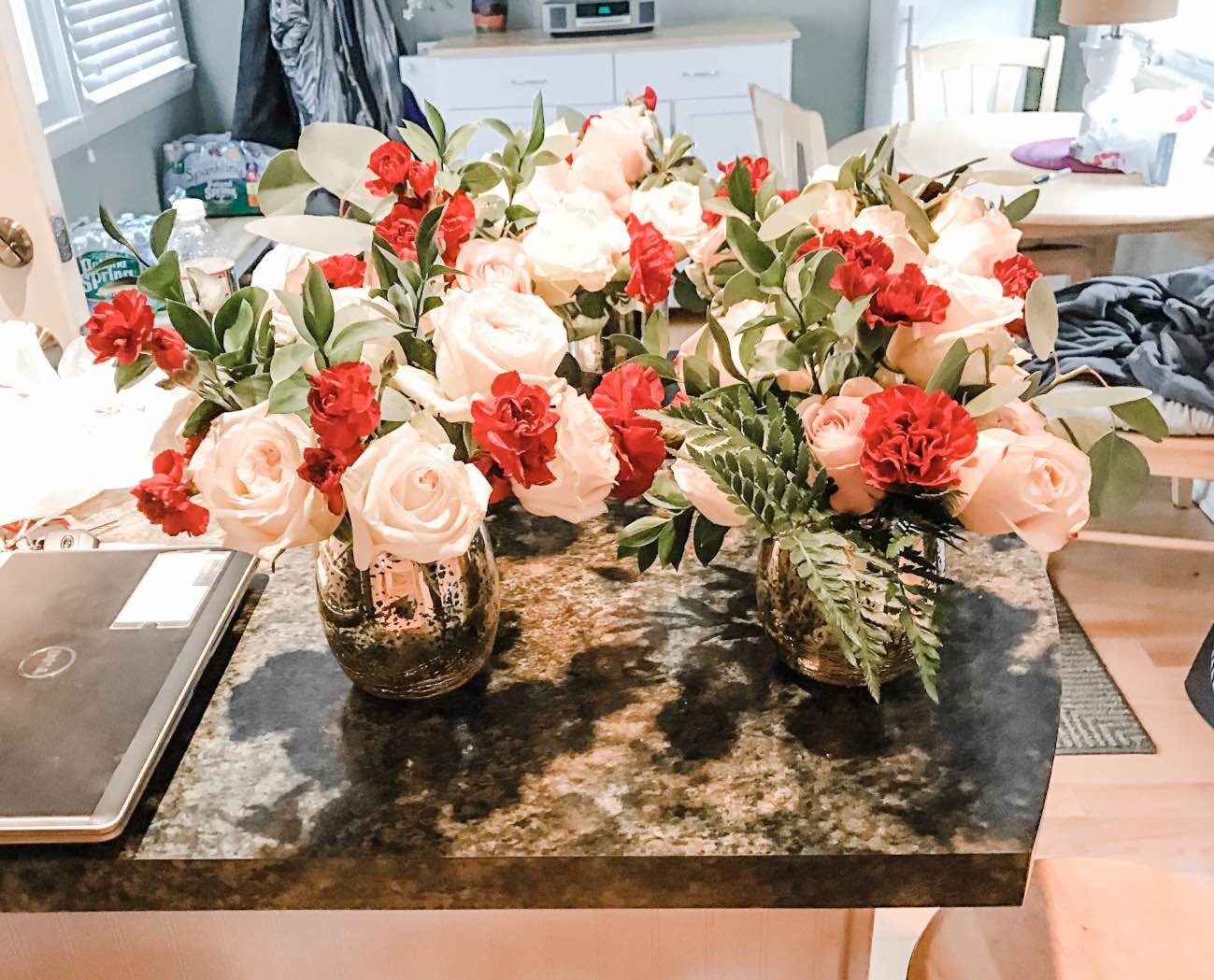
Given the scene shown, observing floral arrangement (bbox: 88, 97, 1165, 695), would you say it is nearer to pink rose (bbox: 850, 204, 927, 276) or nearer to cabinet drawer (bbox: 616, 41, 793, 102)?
pink rose (bbox: 850, 204, 927, 276)

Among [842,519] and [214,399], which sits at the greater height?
[214,399]

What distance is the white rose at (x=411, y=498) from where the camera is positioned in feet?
2.09

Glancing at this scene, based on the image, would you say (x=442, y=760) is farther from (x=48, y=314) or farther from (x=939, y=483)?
(x=48, y=314)

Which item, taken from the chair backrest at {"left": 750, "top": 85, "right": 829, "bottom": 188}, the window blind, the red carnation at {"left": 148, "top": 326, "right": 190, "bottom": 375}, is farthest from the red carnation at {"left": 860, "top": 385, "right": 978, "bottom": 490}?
the window blind


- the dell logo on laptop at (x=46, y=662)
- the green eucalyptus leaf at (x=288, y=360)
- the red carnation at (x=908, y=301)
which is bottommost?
the dell logo on laptop at (x=46, y=662)

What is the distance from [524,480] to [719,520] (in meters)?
0.15

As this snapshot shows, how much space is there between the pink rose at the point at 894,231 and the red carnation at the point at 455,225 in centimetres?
29

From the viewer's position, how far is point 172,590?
922mm

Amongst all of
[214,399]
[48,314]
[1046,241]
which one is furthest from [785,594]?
[1046,241]

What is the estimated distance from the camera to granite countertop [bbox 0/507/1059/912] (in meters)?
0.70

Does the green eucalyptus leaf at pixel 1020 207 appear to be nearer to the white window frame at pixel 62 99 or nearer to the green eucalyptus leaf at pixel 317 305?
the green eucalyptus leaf at pixel 317 305

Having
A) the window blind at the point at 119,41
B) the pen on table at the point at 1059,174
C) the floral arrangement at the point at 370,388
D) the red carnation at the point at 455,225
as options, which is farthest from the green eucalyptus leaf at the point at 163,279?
the window blind at the point at 119,41

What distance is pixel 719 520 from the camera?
2.42ft

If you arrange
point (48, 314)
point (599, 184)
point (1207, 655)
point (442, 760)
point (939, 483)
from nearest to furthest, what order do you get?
point (939, 483) < point (442, 760) < point (599, 184) < point (1207, 655) < point (48, 314)
